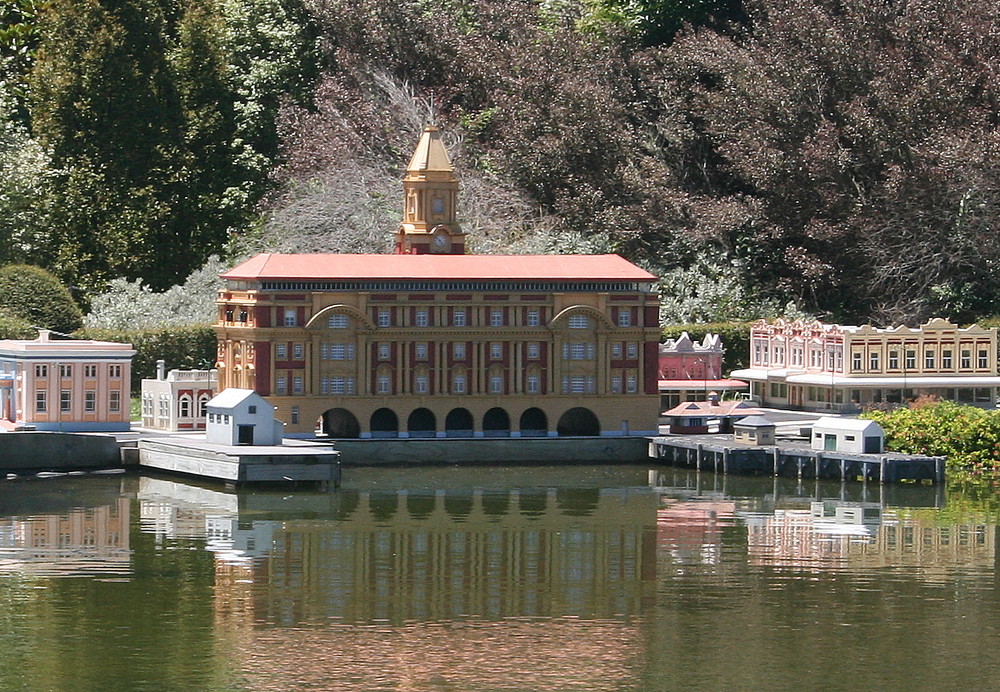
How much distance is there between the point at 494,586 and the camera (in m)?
79.3

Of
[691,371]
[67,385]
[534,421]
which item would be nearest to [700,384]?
[691,371]

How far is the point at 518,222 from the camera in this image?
137625 mm

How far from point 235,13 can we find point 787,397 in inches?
1722

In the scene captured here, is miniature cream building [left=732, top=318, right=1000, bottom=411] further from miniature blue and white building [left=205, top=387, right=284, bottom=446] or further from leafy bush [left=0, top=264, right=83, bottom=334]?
leafy bush [left=0, top=264, right=83, bottom=334]

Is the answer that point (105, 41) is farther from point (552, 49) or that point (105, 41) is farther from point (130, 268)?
point (552, 49)

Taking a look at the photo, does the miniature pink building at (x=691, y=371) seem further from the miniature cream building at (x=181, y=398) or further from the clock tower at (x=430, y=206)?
the miniature cream building at (x=181, y=398)

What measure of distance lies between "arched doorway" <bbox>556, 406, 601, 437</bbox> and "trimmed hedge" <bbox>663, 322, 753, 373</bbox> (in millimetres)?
12490

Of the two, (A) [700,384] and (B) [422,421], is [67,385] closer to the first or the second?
(B) [422,421]

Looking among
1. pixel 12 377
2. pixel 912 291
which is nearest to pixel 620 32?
pixel 912 291

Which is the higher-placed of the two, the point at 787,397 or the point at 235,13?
the point at 235,13

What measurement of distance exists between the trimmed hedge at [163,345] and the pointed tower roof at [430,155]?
12804 millimetres

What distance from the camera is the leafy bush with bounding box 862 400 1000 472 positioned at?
108 m

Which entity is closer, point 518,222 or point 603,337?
point 603,337

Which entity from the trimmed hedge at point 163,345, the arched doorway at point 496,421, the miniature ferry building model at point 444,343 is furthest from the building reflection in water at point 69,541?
the trimmed hedge at point 163,345
